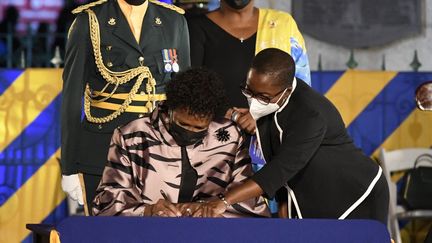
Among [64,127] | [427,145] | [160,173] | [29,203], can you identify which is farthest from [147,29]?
[427,145]

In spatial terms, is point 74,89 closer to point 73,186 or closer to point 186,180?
point 73,186

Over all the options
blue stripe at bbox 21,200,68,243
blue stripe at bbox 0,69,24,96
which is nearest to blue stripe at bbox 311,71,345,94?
blue stripe at bbox 21,200,68,243

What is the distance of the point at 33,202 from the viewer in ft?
27.1

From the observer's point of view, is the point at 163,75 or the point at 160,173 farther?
the point at 163,75

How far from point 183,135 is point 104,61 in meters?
0.86

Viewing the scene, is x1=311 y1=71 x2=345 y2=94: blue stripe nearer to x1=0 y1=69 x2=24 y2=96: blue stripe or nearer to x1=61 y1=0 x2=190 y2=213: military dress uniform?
x1=0 y1=69 x2=24 y2=96: blue stripe

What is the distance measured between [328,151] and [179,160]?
0.67 m

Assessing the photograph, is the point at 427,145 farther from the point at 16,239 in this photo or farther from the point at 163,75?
the point at 163,75

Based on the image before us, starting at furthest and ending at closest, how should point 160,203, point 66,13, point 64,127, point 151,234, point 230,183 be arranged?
point 66,13
point 64,127
point 230,183
point 160,203
point 151,234

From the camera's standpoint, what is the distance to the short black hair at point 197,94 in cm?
475

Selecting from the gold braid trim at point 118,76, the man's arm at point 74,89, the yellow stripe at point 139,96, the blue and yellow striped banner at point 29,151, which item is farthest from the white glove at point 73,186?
the blue and yellow striped banner at point 29,151

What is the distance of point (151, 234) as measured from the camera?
169 inches

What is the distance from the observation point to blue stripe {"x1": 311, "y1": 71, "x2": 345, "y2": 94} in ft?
28.0

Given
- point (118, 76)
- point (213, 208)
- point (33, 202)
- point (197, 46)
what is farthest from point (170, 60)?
point (33, 202)
